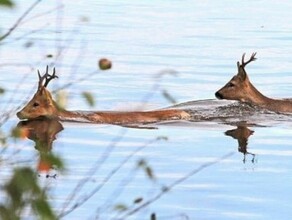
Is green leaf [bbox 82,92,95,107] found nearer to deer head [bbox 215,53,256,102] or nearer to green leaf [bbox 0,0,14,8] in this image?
green leaf [bbox 0,0,14,8]

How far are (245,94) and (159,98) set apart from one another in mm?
1157

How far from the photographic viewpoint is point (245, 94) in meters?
17.6

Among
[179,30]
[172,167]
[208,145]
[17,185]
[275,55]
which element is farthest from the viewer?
[179,30]

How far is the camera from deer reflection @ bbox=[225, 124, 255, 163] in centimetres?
1273

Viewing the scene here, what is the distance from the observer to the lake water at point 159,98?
8.83m

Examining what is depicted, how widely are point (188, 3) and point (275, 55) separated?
12.2 metres

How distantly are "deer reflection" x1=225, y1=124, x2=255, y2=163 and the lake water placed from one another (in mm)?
14

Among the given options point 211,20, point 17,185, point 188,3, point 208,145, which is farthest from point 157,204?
point 188,3

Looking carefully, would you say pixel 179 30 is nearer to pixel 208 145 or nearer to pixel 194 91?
pixel 194 91

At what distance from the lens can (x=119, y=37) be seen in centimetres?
2338

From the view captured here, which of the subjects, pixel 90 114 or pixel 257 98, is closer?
pixel 90 114

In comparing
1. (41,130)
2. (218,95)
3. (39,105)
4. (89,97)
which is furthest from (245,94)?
(89,97)

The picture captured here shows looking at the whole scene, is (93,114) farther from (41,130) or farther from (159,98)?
(159,98)

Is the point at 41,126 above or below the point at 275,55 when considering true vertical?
below
